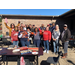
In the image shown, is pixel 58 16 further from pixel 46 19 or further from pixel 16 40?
pixel 16 40

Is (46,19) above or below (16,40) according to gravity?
above

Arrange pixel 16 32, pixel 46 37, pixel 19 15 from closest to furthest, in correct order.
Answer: pixel 16 32
pixel 46 37
pixel 19 15

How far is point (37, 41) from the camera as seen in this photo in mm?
4398

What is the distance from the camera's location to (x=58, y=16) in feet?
40.2

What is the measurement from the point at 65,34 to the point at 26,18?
944cm

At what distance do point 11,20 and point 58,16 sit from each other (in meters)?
7.76

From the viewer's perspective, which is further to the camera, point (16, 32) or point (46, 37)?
point (46, 37)

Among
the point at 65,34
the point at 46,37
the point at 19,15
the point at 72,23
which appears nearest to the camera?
the point at 65,34

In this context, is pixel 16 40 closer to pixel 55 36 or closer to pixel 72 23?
pixel 55 36

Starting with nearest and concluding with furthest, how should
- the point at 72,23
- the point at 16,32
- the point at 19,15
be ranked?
the point at 16,32
the point at 19,15
the point at 72,23
